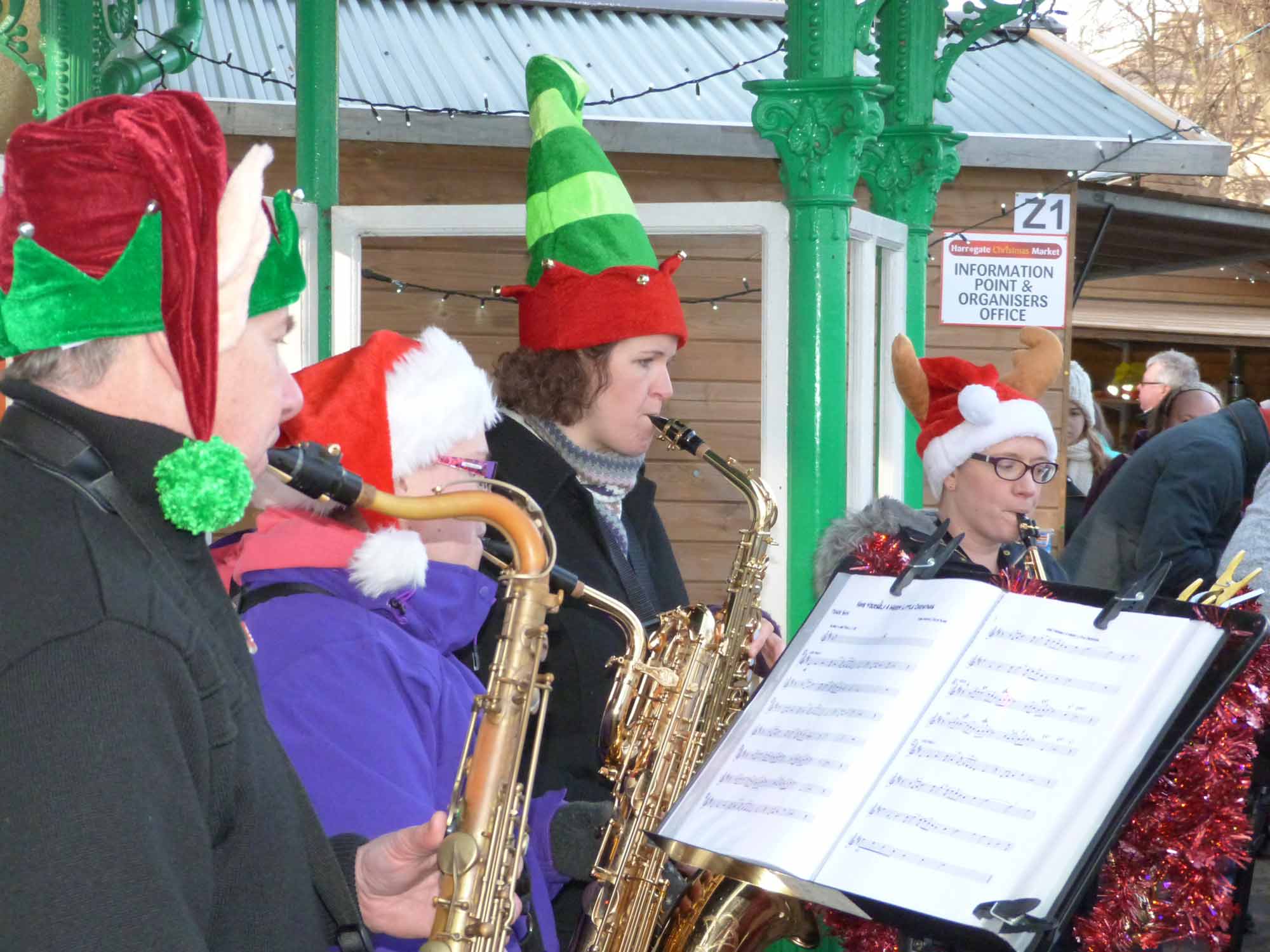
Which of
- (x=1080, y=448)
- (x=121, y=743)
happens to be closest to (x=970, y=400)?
(x=121, y=743)

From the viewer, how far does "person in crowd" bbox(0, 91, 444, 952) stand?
1.16 metres

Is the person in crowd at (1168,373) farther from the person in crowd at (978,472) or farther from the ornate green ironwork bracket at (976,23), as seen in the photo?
the person in crowd at (978,472)

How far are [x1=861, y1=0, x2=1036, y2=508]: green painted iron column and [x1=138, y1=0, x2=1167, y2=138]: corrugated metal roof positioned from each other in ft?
5.90

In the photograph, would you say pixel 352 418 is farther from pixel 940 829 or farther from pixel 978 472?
pixel 978 472

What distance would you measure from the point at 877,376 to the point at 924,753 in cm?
284

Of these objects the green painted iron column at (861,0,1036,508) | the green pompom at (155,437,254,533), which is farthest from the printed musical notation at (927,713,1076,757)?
the green painted iron column at (861,0,1036,508)

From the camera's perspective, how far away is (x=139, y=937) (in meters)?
1.17

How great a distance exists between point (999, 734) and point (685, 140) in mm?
4995

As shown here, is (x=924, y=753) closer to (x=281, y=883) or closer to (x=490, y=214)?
(x=281, y=883)

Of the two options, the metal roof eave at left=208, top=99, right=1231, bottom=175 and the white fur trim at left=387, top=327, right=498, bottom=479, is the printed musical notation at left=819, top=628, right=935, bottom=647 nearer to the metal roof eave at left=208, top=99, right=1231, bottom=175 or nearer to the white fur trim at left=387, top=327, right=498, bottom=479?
the white fur trim at left=387, top=327, right=498, bottom=479

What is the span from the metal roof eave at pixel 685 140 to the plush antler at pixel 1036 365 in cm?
257

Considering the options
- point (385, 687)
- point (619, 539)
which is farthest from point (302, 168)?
point (385, 687)

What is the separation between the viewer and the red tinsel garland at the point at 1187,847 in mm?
2242

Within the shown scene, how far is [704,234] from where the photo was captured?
163 inches
